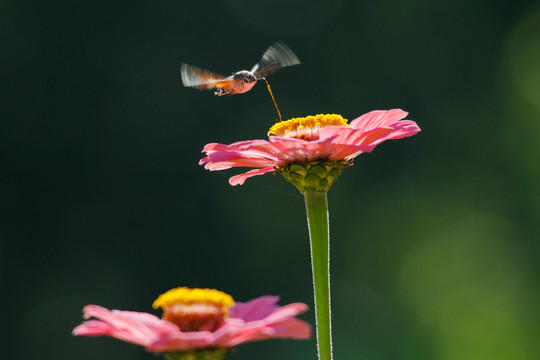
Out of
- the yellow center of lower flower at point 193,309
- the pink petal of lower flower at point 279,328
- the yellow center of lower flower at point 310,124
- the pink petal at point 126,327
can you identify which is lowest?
the pink petal of lower flower at point 279,328

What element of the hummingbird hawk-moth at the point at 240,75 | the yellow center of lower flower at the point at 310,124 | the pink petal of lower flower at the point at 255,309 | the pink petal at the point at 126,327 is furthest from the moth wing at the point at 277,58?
the pink petal at the point at 126,327

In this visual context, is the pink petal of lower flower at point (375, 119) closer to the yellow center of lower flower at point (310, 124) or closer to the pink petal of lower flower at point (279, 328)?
the yellow center of lower flower at point (310, 124)

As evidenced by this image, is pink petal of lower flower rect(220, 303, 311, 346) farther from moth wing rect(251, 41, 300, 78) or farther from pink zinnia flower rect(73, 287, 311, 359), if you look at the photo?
moth wing rect(251, 41, 300, 78)

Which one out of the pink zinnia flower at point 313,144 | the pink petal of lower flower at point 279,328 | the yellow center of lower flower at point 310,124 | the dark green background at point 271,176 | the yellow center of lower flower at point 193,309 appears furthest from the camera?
the dark green background at point 271,176

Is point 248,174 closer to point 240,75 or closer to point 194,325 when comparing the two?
point 240,75

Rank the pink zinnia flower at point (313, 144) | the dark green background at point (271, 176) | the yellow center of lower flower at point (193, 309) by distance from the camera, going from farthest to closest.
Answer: the dark green background at point (271, 176) → the pink zinnia flower at point (313, 144) → the yellow center of lower flower at point (193, 309)

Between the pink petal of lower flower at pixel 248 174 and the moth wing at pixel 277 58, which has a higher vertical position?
the moth wing at pixel 277 58

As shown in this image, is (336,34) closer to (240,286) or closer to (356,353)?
(240,286)
